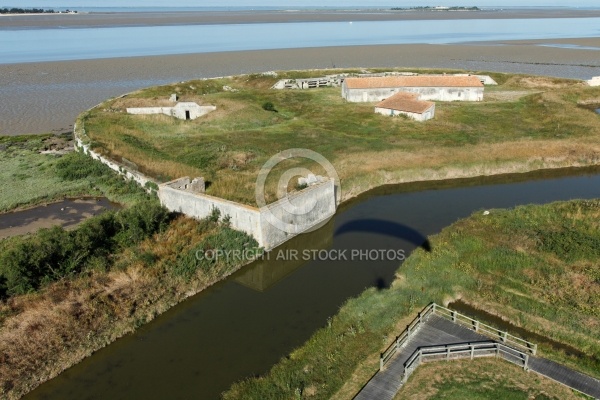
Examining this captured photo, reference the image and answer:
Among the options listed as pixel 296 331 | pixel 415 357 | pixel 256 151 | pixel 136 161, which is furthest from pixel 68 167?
pixel 415 357

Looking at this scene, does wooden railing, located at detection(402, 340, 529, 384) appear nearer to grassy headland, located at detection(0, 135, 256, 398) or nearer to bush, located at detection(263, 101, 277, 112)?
grassy headland, located at detection(0, 135, 256, 398)

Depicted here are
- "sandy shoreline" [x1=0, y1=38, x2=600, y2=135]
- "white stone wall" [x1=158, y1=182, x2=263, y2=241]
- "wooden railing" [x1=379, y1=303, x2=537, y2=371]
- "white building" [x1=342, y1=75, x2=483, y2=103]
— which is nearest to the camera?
"wooden railing" [x1=379, y1=303, x2=537, y2=371]

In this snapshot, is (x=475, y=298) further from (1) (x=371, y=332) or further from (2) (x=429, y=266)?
(1) (x=371, y=332)

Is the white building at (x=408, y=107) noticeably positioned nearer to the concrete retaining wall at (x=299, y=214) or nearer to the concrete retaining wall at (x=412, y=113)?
the concrete retaining wall at (x=412, y=113)

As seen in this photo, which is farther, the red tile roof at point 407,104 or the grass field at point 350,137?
the red tile roof at point 407,104

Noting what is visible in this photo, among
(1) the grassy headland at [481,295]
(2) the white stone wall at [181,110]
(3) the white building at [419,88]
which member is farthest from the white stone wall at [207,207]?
(3) the white building at [419,88]

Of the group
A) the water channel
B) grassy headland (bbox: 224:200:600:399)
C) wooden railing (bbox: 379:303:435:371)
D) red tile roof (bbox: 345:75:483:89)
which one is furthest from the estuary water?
wooden railing (bbox: 379:303:435:371)

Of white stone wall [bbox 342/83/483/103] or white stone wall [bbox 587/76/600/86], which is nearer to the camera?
white stone wall [bbox 342/83/483/103]
